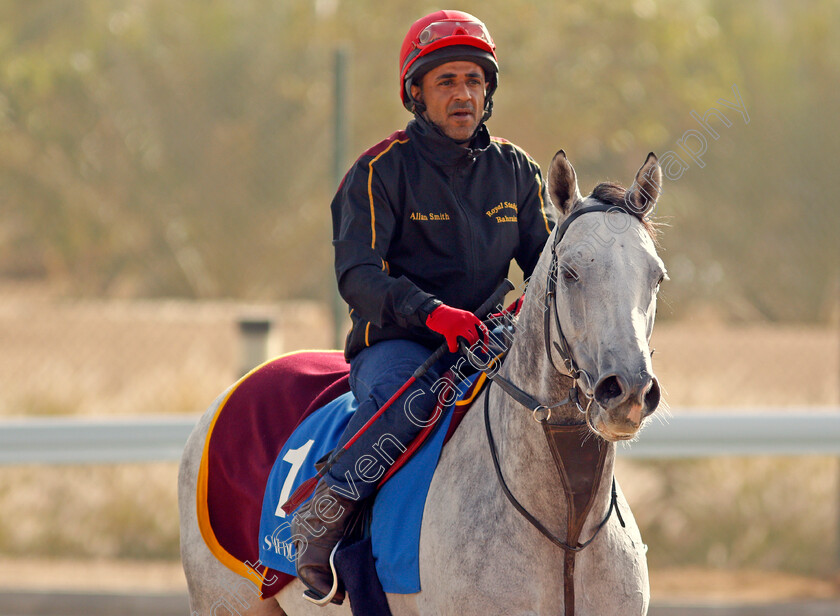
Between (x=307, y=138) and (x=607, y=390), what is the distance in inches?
299

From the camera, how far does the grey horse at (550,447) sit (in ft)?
7.79

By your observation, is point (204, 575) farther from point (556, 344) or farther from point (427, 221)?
point (556, 344)

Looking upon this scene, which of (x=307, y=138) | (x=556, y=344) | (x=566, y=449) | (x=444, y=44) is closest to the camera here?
(x=556, y=344)

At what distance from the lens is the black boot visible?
3.07m

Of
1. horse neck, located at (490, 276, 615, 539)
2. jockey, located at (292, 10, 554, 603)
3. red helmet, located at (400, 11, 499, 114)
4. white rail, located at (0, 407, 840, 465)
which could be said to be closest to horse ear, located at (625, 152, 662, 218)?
horse neck, located at (490, 276, 615, 539)

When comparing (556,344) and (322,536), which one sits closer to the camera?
(556,344)

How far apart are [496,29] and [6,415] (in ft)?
18.3

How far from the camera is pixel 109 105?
970cm

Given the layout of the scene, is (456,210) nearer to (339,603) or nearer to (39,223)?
(339,603)

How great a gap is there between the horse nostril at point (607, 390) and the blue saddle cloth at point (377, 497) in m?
0.85

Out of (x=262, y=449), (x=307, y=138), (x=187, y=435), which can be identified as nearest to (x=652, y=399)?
(x=262, y=449)

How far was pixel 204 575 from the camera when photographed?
12.3ft

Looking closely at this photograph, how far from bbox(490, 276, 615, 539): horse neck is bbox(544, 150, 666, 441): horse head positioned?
132 mm

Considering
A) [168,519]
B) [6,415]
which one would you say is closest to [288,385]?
[168,519]
